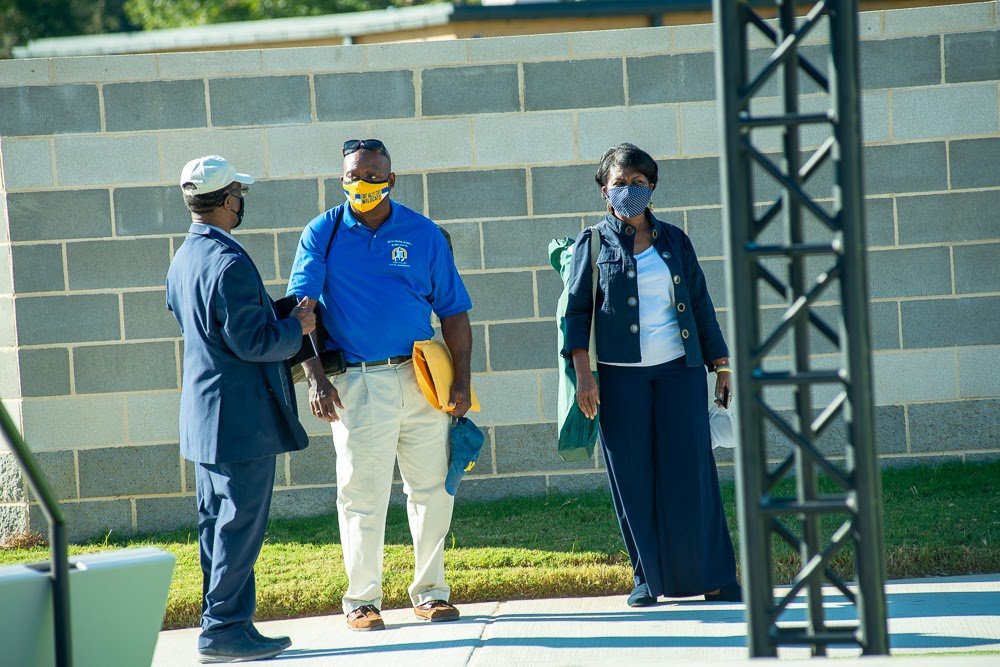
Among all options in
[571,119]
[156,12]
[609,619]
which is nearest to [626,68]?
[571,119]

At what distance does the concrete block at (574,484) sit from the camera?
7.07m

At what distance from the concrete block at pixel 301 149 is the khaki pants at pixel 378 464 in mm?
2044

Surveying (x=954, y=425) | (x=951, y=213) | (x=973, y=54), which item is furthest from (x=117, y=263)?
(x=973, y=54)

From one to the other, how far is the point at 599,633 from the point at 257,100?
3.64 metres

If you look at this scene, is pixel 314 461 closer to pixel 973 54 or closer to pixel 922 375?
pixel 922 375

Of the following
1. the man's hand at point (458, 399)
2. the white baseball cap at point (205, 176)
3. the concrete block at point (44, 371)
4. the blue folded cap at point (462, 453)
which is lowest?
the blue folded cap at point (462, 453)

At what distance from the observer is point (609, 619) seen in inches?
205

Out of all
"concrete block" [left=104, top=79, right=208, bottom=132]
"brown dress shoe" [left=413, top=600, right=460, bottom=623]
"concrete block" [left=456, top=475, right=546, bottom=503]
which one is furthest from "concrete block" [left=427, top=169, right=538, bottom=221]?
"brown dress shoe" [left=413, top=600, right=460, bottom=623]

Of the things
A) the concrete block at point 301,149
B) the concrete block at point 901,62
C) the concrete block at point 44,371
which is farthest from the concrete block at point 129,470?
the concrete block at point 901,62

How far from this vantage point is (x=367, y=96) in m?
6.92

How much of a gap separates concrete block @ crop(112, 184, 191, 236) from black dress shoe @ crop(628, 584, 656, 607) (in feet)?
10.8

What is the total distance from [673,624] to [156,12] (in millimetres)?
23800

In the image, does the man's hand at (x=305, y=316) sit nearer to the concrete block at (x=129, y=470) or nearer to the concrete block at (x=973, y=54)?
the concrete block at (x=129, y=470)

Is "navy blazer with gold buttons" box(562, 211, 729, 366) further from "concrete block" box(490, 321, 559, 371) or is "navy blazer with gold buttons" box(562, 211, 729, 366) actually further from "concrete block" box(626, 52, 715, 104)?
"concrete block" box(626, 52, 715, 104)
